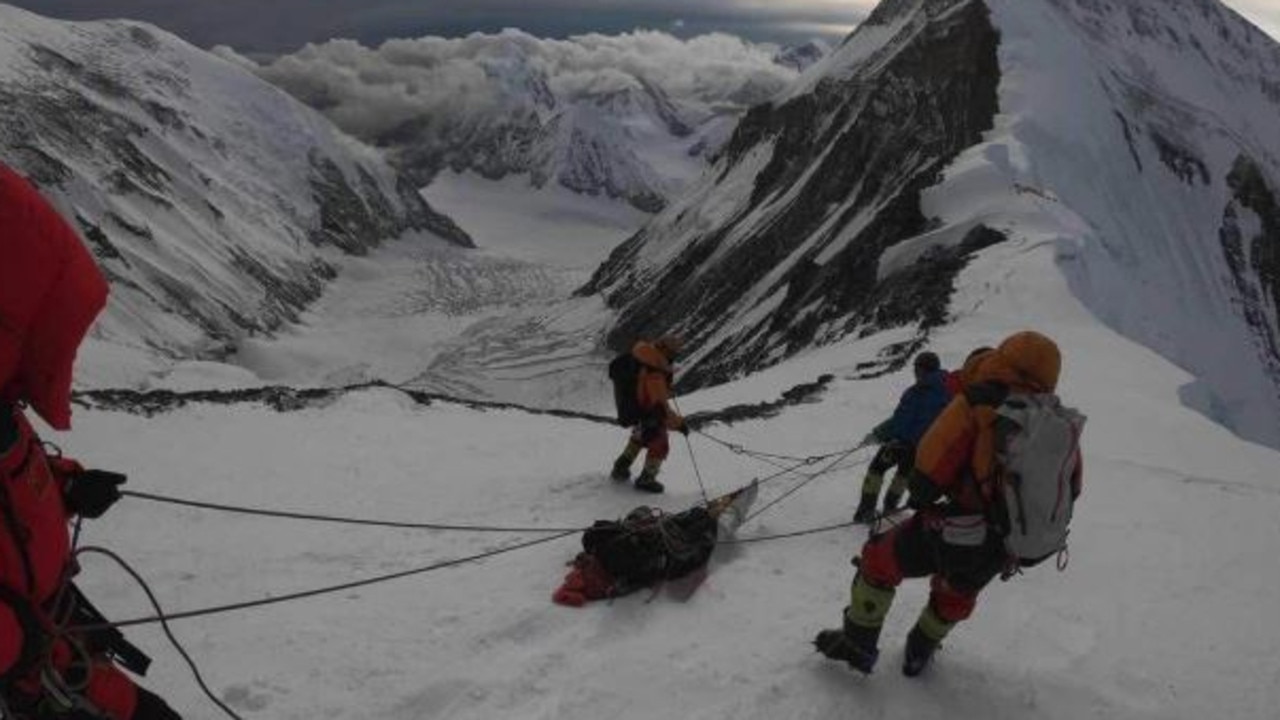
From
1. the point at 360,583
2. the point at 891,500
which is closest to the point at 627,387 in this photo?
the point at 891,500

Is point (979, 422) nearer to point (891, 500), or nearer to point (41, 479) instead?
point (41, 479)

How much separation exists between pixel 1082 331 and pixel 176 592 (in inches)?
894

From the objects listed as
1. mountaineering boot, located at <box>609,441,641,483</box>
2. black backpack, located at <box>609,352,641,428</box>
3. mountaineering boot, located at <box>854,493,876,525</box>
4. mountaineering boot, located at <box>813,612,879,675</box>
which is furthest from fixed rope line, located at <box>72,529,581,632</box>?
mountaineering boot, located at <box>854,493,876,525</box>

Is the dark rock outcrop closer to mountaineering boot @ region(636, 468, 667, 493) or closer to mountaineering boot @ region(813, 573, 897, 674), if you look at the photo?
mountaineering boot @ region(636, 468, 667, 493)

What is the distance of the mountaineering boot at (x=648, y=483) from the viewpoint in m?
12.9

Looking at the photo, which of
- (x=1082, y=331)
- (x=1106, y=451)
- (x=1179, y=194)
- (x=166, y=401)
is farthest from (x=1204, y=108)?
(x=166, y=401)

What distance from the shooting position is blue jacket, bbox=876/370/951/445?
10898mm

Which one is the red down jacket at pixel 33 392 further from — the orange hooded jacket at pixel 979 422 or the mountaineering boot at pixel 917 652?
the mountaineering boot at pixel 917 652

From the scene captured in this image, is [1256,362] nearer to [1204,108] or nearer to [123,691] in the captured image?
[1204,108]

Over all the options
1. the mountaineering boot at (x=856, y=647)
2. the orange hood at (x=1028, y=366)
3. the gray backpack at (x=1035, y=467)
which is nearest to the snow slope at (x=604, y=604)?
the mountaineering boot at (x=856, y=647)

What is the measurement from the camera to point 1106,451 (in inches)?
621

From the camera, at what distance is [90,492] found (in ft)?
17.1

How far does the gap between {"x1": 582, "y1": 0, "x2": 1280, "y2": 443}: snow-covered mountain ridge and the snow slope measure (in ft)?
45.1

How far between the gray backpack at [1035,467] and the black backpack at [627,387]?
674cm
